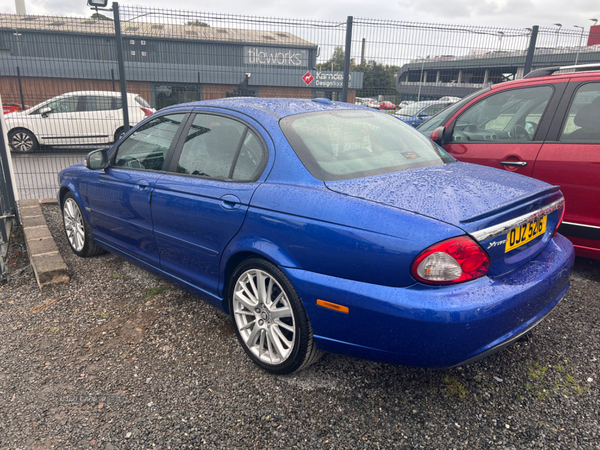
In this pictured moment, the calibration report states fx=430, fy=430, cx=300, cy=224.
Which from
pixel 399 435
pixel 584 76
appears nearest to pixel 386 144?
pixel 399 435

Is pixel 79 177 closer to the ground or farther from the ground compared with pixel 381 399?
farther from the ground

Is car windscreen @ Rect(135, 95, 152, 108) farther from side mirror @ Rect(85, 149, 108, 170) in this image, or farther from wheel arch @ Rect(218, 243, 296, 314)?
wheel arch @ Rect(218, 243, 296, 314)

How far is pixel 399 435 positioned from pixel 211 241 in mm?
1482

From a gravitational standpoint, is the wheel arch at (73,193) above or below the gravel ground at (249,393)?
above

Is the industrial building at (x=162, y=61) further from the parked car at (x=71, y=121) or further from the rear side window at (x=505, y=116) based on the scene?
the rear side window at (x=505, y=116)

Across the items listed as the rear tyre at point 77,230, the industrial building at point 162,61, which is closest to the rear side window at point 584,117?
the industrial building at point 162,61

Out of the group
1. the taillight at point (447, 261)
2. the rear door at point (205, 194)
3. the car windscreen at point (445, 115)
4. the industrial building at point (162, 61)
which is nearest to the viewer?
the taillight at point (447, 261)

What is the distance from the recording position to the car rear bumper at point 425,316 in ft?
5.98

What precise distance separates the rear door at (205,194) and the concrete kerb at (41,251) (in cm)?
126

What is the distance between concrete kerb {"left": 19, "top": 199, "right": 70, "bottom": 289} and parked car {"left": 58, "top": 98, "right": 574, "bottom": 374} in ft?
3.20

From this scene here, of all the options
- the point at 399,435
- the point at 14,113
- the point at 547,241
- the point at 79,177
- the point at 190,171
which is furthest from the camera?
the point at 14,113

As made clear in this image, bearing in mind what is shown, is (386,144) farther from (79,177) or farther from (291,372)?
(79,177)

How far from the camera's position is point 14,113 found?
36.6ft

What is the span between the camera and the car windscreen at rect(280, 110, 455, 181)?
2.38 meters
